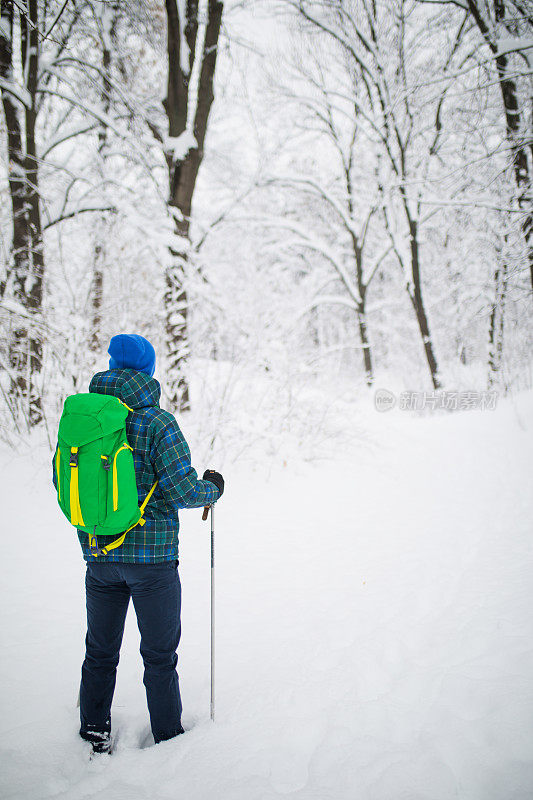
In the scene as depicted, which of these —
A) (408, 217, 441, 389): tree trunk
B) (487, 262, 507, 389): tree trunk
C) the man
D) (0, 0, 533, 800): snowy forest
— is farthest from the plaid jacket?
(408, 217, 441, 389): tree trunk

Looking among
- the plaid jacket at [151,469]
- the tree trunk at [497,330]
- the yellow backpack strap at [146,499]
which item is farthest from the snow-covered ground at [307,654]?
the tree trunk at [497,330]

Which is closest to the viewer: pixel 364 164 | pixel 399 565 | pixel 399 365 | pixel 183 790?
pixel 183 790

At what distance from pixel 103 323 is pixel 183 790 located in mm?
4756

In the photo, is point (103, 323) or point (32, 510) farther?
Result: point (103, 323)

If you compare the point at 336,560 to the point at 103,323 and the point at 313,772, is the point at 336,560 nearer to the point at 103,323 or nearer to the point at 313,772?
the point at 313,772

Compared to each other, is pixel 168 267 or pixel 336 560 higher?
pixel 168 267

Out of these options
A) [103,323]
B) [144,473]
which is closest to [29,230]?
[103,323]

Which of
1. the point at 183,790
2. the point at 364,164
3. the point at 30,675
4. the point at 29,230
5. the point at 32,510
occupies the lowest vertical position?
the point at 183,790

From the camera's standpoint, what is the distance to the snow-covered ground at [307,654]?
156 cm

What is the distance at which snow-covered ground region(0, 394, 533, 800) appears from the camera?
1.56 metres

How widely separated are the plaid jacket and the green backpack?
0.10m

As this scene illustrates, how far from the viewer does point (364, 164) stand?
13.0m

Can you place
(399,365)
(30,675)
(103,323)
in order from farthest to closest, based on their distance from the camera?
(399,365) → (103,323) → (30,675)

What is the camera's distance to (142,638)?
1696 mm
